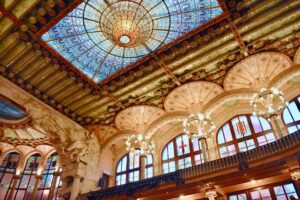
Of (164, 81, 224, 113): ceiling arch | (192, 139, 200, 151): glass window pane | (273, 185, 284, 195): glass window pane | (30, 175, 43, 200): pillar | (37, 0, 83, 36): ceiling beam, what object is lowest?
(273, 185, 284, 195): glass window pane

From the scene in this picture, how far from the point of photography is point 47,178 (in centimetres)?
1467

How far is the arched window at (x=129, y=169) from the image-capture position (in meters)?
12.8

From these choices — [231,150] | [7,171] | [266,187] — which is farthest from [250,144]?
[7,171]

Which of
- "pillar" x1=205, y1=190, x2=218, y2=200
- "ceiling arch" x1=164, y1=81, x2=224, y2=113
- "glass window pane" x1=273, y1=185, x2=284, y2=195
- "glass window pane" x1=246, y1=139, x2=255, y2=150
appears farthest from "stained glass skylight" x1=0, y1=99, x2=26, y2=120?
"glass window pane" x1=273, y1=185, x2=284, y2=195

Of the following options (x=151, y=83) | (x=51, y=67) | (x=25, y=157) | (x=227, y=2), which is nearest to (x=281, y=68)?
(x=227, y=2)

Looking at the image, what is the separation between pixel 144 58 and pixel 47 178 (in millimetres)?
9866

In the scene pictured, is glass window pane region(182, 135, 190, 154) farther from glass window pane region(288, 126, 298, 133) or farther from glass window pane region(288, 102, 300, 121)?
glass window pane region(288, 102, 300, 121)

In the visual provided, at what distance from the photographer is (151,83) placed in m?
10.7

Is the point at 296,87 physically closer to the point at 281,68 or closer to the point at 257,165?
the point at 281,68

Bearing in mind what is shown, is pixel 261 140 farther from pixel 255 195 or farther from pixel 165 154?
pixel 165 154

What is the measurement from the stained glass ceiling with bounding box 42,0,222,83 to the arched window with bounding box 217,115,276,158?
504cm

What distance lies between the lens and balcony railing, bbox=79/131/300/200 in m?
7.52

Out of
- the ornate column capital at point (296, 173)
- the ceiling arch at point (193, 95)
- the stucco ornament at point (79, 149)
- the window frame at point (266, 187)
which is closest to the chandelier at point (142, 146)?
the ceiling arch at point (193, 95)

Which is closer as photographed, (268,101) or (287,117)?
(268,101)
